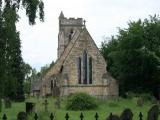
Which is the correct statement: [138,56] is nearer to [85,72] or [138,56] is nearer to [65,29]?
[85,72]

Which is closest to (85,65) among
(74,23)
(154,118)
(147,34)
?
(147,34)

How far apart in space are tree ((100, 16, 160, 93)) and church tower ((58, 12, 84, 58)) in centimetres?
2375

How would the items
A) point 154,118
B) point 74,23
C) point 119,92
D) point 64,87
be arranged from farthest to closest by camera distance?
point 74,23 → point 119,92 → point 64,87 → point 154,118

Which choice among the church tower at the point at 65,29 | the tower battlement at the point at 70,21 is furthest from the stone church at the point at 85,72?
the tower battlement at the point at 70,21

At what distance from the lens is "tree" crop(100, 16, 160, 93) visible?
2115 inches

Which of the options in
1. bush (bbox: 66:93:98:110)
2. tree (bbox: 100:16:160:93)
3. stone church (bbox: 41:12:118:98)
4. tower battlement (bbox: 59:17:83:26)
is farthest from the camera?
tower battlement (bbox: 59:17:83:26)

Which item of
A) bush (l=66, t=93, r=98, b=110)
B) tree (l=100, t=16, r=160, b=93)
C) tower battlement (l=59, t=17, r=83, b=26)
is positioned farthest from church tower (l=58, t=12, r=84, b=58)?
bush (l=66, t=93, r=98, b=110)

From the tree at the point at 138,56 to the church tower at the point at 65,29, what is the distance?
23752mm

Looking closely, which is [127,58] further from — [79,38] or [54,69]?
[54,69]

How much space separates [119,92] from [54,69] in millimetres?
9204

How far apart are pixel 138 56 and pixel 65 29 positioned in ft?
96.3

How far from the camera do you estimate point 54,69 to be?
2552 inches

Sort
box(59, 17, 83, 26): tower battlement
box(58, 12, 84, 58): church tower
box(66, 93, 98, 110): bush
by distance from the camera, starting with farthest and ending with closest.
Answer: box(59, 17, 83, 26): tower battlement < box(58, 12, 84, 58): church tower < box(66, 93, 98, 110): bush

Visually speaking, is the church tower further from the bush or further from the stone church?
the bush
